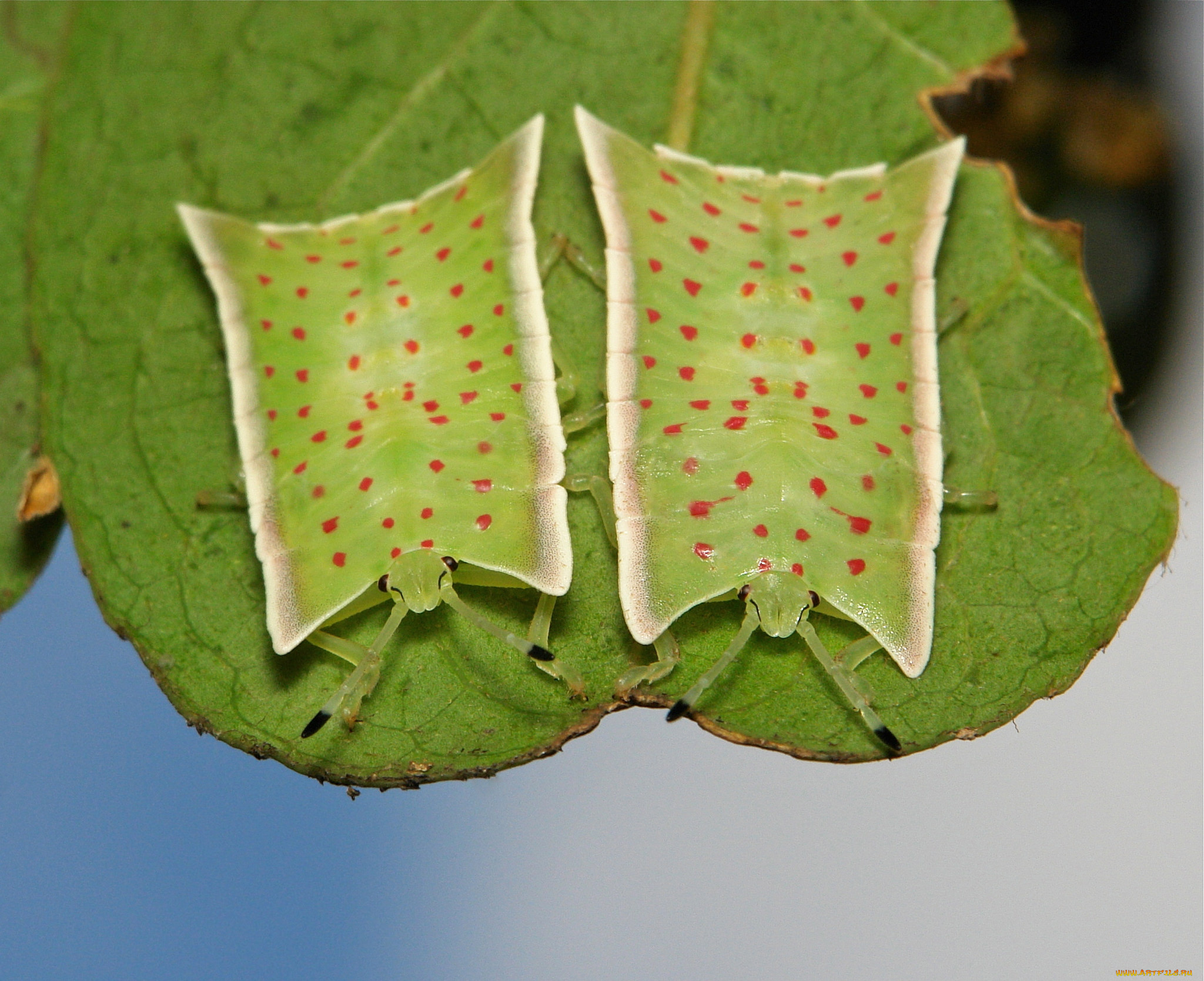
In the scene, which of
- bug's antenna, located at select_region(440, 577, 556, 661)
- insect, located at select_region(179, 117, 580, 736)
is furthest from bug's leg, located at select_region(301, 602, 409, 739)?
bug's antenna, located at select_region(440, 577, 556, 661)

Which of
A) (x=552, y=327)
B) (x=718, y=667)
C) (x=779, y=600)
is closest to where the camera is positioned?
(x=718, y=667)

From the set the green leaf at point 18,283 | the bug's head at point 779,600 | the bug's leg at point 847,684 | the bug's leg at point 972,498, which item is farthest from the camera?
the green leaf at point 18,283

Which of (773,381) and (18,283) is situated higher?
(18,283)

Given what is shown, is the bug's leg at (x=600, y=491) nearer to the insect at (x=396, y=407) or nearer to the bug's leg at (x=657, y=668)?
the insect at (x=396, y=407)

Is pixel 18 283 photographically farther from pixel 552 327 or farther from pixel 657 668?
pixel 657 668

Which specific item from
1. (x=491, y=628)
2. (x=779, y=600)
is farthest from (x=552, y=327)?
(x=779, y=600)

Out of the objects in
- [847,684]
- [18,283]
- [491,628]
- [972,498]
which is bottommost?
[847,684]

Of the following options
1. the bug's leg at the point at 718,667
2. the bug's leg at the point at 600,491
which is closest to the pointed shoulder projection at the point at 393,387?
the bug's leg at the point at 600,491
